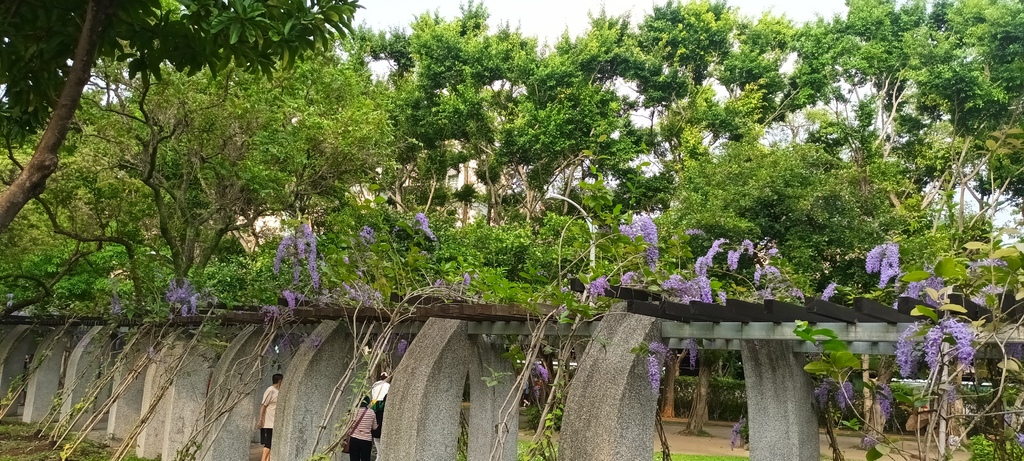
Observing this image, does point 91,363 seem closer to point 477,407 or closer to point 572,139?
point 477,407

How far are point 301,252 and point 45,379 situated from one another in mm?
9374

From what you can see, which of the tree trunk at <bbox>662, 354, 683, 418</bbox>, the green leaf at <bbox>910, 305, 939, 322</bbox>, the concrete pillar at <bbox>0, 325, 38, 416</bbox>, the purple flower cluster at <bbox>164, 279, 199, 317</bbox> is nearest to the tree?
the green leaf at <bbox>910, 305, 939, 322</bbox>

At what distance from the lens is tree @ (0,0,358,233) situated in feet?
10.4

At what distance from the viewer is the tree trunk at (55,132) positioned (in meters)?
2.69

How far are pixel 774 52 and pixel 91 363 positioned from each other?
15691mm

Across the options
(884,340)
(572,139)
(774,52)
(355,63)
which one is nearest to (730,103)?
(774,52)

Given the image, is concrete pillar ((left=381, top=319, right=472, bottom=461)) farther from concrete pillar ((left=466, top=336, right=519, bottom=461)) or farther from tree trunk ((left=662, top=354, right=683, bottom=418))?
tree trunk ((left=662, top=354, right=683, bottom=418))

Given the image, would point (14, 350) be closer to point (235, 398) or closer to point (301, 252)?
point (235, 398)

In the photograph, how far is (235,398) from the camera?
7.55m

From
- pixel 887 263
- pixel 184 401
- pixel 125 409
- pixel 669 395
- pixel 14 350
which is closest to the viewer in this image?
pixel 887 263

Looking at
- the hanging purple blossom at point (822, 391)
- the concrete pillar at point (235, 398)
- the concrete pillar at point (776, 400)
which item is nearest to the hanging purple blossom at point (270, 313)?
the concrete pillar at point (235, 398)

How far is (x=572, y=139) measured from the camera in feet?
57.4

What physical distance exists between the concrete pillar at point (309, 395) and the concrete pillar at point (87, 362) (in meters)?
4.62

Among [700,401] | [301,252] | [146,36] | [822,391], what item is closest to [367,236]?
[301,252]
